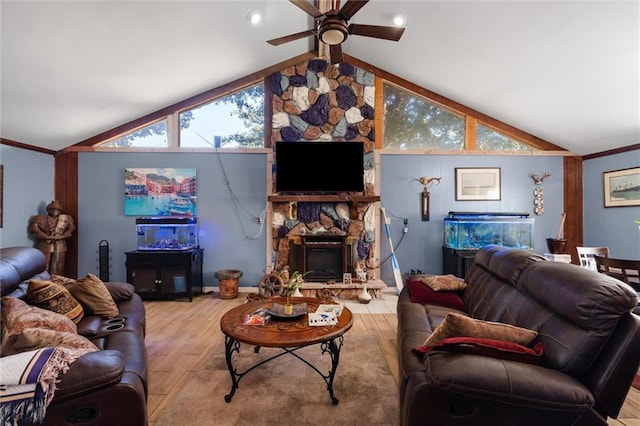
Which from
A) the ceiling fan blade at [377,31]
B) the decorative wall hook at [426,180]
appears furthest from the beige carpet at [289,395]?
the decorative wall hook at [426,180]

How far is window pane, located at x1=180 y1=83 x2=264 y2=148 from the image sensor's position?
504cm

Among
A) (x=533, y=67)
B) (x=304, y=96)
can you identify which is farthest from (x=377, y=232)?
(x=533, y=67)

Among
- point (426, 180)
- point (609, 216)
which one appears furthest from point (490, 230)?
point (609, 216)

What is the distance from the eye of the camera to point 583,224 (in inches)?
200

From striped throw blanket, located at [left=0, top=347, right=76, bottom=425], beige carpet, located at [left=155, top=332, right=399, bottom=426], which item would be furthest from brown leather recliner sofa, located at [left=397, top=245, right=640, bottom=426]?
striped throw blanket, located at [left=0, top=347, right=76, bottom=425]

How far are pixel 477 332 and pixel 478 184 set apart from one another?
413 cm

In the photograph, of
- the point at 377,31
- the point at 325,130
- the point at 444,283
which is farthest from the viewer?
the point at 325,130

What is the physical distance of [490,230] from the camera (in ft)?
15.7

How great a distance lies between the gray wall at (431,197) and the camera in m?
5.06

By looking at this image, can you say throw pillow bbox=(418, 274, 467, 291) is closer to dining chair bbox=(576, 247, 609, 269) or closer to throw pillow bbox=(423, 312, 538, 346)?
throw pillow bbox=(423, 312, 538, 346)

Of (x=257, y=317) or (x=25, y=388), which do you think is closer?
(x=25, y=388)

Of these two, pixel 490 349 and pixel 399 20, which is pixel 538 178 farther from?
pixel 490 349

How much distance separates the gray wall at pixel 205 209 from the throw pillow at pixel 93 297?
94.5 inches

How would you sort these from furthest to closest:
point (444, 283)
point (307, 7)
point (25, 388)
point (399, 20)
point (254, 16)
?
1. point (399, 20)
2. point (254, 16)
3. point (444, 283)
4. point (307, 7)
5. point (25, 388)
